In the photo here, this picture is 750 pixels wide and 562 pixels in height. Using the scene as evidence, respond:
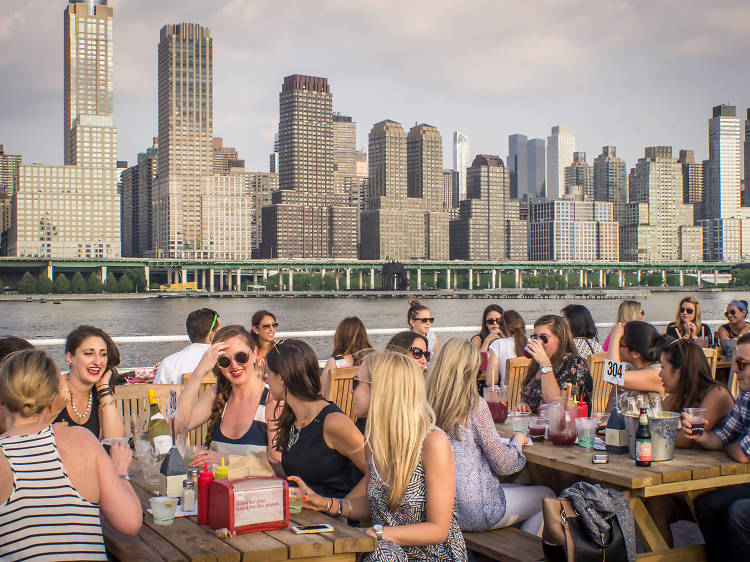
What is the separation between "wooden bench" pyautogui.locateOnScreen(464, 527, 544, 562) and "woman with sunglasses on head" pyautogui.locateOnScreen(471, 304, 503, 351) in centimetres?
400

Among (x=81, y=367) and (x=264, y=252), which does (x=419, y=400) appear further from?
(x=264, y=252)

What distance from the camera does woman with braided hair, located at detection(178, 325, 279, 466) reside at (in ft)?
14.1

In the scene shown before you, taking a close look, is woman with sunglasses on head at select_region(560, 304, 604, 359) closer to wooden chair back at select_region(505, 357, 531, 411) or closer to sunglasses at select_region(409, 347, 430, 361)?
wooden chair back at select_region(505, 357, 531, 411)

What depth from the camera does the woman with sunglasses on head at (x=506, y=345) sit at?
693cm

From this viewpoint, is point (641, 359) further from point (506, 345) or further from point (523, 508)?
point (506, 345)

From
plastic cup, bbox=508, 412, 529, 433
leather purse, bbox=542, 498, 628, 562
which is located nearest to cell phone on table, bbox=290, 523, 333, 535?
leather purse, bbox=542, 498, 628, 562

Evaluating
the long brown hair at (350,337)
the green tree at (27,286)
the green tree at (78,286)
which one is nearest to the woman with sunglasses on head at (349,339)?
the long brown hair at (350,337)

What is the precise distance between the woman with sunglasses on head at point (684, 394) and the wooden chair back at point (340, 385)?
2196 millimetres

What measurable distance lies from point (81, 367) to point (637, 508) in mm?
2912

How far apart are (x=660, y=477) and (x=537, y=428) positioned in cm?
88

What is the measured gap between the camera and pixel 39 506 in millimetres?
2666

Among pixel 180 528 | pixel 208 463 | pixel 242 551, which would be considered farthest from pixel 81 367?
pixel 242 551

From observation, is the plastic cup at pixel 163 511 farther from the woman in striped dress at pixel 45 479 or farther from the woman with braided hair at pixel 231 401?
the woman with braided hair at pixel 231 401

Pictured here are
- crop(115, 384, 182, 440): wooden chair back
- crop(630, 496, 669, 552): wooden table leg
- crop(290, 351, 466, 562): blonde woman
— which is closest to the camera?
crop(290, 351, 466, 562): blonde woman
